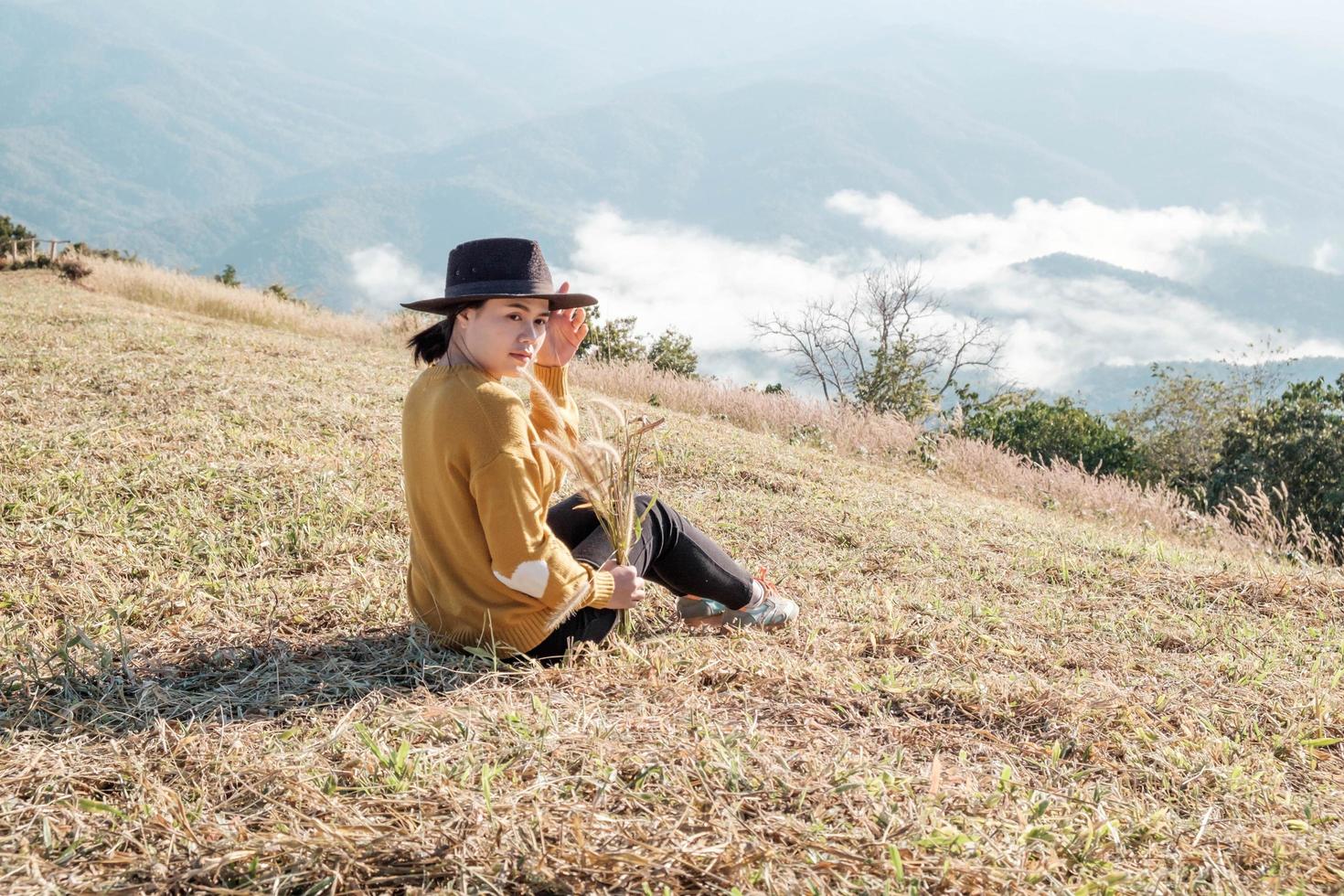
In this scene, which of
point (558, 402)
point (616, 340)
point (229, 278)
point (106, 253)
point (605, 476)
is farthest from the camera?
point (229, 278)

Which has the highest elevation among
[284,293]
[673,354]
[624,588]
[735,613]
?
[673,354]

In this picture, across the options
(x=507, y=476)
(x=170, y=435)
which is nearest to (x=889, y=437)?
(x=170, y=435)

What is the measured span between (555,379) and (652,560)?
68cm

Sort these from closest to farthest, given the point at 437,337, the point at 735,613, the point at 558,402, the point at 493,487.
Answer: the point at 493,487, the point at 437,337, the point at 558,402, the point at 735,613

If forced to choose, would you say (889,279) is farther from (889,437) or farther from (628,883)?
(628,883)

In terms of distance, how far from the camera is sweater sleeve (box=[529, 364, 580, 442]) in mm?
3061

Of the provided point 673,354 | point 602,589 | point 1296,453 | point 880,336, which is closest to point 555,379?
point 602,589

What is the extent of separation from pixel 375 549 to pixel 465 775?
2215mm

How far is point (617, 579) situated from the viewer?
112 inches

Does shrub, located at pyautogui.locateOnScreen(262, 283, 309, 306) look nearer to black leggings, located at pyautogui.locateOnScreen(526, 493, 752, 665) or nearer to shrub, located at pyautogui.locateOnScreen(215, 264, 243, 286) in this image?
shrub, located at pyautogui.locateOnScreen(215, 264, 243, 286)

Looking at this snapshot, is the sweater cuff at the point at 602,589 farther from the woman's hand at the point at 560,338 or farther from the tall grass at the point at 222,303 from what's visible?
the tall grass at the point at 222,303

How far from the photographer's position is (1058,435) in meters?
13.1

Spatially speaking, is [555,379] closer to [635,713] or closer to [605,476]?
[605,476]

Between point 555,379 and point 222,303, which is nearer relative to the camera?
point 555,379
